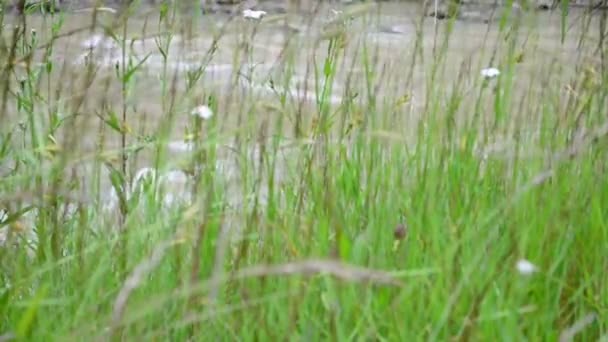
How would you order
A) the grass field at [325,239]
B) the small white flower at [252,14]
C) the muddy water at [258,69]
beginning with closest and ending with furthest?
1. the grass field at [325,239]
2. the muddy water at [258,69]
3. the small white flower at [252,14]

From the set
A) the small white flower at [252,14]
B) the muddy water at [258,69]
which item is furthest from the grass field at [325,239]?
the small white flower at [252,14]

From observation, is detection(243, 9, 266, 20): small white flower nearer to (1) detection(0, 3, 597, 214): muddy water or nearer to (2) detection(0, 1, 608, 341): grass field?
(1) detection(0, 3, 597, 214): muddy water

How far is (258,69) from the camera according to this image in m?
5.18

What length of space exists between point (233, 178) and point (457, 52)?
4410 mm

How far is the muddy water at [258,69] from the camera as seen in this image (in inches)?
82.0

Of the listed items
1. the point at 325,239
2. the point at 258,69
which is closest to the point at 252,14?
the point at 325,239

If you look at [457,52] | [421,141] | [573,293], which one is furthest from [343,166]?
[457,52]

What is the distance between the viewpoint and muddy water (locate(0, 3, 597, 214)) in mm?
2084

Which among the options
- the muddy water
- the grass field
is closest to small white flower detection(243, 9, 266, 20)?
the muddy water

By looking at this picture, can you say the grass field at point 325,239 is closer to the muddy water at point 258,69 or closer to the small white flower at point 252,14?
the muddy water at point 258,69

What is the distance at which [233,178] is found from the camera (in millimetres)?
2484

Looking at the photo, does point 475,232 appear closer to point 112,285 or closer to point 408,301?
point 408,301

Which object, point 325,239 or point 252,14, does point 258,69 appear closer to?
point 252,14

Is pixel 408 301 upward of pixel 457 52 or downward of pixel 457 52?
upward
